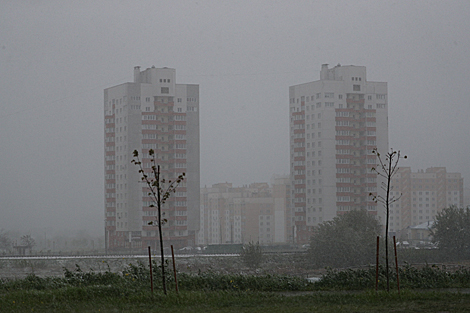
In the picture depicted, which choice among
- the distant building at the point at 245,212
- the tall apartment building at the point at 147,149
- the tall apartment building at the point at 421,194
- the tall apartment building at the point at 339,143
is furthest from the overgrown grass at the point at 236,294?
the distant building at the point at 245,212

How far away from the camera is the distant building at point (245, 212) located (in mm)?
47438

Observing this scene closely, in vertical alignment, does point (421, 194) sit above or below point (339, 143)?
below

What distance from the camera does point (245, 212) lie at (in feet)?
159

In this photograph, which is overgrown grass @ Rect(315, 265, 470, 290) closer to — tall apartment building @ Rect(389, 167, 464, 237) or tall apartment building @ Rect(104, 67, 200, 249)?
tall apartment building @ Rect(104, 67, 200, 249)

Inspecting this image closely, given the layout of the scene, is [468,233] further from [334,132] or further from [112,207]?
[112,207]

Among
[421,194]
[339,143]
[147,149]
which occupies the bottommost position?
[421,194]

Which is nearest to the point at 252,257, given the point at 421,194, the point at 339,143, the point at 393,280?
the point at 339,143

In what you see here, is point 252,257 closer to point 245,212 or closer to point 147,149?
point 147,149

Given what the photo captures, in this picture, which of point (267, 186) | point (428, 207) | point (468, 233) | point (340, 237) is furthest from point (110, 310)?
point (267, 186)

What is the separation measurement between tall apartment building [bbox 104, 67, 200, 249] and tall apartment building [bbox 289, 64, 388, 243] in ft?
22.7

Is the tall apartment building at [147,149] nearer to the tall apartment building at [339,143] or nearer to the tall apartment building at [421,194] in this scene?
the tall apartment building at [339,143]

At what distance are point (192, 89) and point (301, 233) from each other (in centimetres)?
1131

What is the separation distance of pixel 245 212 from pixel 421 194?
601 inches

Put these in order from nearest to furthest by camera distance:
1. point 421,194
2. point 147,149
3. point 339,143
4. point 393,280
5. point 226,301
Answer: point 226,301
point 393,280
point 147,149
point 339,143
point 421,194
